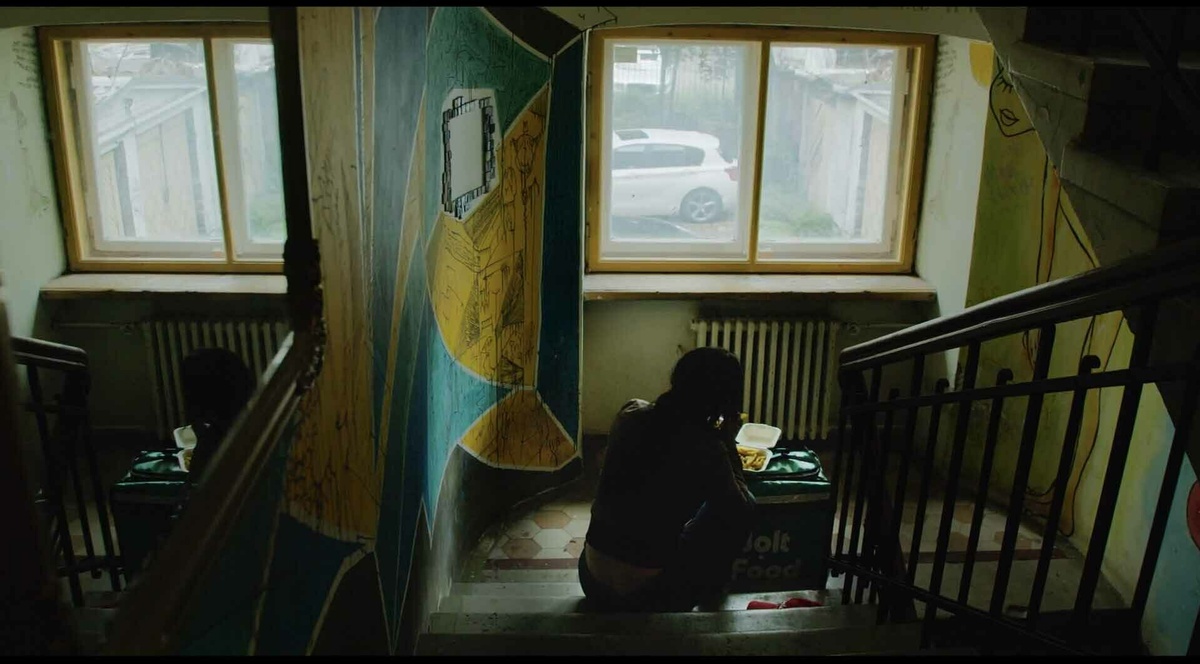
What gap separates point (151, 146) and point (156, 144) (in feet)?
0.32

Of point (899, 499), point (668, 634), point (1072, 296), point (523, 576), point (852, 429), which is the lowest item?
point (523, 576)

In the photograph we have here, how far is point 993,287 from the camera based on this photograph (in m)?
3.85

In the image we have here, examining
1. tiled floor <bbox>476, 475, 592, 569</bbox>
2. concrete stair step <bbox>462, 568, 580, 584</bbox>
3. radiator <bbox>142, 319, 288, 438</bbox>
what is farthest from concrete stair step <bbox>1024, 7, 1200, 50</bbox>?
concrete stair step <bbox>462, 568, 580, 584</bbox>

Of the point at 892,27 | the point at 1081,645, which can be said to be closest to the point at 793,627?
the point at 1081,645

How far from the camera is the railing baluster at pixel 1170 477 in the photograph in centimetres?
135

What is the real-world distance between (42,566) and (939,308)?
419 centimetres

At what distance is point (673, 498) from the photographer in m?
2.38

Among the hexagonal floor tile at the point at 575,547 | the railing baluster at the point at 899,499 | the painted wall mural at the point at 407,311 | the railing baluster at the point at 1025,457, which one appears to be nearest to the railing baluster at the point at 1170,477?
the railing baluster at the point at 1025,457

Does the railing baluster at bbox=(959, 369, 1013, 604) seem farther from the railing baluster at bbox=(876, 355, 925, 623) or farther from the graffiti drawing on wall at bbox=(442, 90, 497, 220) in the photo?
the graffiti drawing on wall at bbox=(442, 90, 497, 220)

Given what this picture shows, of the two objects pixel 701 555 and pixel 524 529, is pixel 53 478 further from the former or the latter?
pixel 524 529

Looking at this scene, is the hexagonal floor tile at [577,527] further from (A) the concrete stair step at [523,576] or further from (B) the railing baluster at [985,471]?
(B) the railing baluster at [985,471]

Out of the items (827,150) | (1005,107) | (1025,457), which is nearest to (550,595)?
(1025,457)

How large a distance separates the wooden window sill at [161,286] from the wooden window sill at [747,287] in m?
1.57

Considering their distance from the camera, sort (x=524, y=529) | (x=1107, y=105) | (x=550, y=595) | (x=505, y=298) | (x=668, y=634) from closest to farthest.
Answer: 1. (x=1107, y=105)
2. (x=668, y=634)
3. (x=550, y=595)
4. (x=505, y=298)
5. (x=524, y=529)
